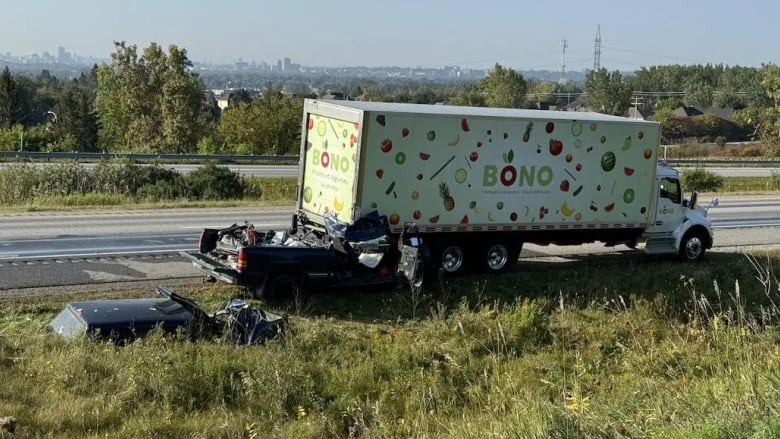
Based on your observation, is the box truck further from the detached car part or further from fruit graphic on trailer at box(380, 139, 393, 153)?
the detached car part

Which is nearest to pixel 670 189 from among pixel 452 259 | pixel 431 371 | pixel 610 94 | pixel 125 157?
pixel 452 259

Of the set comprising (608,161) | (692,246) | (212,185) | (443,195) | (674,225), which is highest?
(608,161)

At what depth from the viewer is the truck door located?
17.7 m

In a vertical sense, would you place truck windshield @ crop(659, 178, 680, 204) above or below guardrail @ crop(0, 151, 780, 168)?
above

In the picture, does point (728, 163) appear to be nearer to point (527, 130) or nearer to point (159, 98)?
point (159, 98)

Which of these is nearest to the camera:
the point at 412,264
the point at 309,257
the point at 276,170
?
the point at 309,257

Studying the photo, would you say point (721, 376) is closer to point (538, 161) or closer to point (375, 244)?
point (375, 244)

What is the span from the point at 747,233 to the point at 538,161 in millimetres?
10201

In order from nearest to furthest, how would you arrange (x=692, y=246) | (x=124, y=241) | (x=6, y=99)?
(x=124, y=241) < (x=692, y=246) < (x=6, y=99)

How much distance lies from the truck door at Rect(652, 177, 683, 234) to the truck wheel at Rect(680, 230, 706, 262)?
1.47 feet

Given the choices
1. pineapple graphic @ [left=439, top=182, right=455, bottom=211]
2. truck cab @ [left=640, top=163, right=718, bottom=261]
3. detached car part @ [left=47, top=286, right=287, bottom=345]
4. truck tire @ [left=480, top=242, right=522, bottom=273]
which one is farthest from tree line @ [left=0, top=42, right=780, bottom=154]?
detached car part @ [left=47, top=286, right=287, bottom=345]

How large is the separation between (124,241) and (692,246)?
1216cm

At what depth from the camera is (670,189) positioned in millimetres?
17953

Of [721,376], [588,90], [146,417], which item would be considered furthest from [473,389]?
[588,90]
